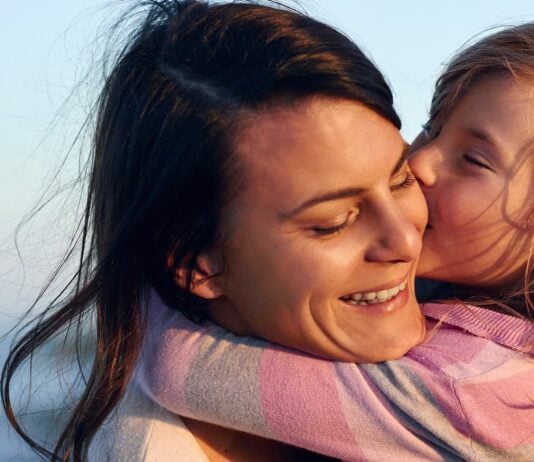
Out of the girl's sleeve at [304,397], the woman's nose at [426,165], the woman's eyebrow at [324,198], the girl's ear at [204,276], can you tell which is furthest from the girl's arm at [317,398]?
the woman's nose at [426,165]

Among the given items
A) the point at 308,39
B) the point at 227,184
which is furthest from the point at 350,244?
the point at 308,39

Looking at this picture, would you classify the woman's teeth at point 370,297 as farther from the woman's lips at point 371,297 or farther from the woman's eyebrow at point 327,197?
the woman's eyebrow at point 327,197

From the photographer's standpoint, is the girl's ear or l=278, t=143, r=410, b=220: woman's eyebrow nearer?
l=278, t=143, r=410, b=220: woman's eyebrow

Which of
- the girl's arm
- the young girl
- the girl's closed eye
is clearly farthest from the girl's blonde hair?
the girl's closed eye

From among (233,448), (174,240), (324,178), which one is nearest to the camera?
(324,178)

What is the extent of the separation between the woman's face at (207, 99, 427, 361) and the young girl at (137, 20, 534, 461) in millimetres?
81

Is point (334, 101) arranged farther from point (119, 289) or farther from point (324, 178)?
point (119, 289)

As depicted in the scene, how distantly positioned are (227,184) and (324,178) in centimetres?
24

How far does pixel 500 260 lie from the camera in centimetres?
255

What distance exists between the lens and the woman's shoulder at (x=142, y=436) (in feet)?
7.61

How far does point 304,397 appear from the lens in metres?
2.22

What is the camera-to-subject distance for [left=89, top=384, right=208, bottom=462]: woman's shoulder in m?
2.32

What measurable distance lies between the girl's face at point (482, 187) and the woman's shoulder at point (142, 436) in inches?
31.4

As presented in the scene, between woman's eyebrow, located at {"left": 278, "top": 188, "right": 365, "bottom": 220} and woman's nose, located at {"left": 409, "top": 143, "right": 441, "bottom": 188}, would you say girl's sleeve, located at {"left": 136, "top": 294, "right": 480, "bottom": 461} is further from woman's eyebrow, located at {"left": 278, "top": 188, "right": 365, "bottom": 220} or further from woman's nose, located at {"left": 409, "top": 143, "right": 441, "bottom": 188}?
woman's nose, located at {"left": 409, "top": 143, "right": 441, "bottom": 188}
